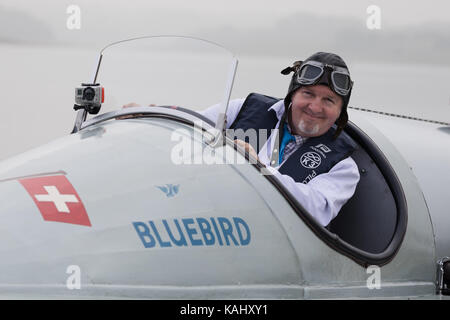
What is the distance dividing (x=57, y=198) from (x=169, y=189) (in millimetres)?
318

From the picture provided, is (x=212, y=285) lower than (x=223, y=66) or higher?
lower

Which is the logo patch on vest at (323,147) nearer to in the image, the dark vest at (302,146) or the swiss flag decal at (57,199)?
the dark vest at (302,146)

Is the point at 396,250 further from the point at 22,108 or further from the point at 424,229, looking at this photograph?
the point at 22,108

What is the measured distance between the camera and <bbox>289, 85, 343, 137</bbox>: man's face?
104 inches

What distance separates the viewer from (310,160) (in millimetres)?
2584

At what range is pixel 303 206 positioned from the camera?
220 centimetres

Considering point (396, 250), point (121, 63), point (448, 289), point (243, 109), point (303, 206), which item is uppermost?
point (121, 63)

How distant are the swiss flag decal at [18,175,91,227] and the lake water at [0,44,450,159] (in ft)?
1.82

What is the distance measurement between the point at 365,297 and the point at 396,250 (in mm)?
241

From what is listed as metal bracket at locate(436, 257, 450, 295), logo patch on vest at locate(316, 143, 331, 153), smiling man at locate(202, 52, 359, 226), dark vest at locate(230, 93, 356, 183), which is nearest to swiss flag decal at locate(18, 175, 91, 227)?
smiling man at locate(202, 52, 359, 226)

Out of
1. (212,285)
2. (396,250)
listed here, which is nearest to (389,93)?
(396,250)

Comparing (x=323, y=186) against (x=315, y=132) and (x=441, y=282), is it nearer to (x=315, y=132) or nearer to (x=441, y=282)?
(x=315, y=132)

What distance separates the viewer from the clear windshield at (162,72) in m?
2.37

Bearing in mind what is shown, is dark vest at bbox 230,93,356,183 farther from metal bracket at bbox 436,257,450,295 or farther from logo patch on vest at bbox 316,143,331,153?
metal bracket at bbox 436,257,450,295
